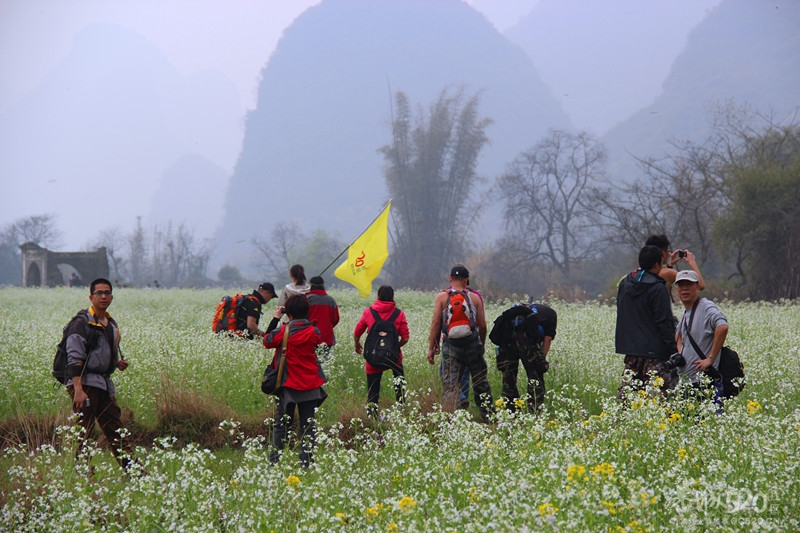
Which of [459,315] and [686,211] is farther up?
[686,211]

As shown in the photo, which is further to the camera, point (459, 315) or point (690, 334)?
point (459, 315)

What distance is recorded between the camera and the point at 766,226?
2469cm

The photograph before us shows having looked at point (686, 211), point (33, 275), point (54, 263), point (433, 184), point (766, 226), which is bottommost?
point (33, 275)

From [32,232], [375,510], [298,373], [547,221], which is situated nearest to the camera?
[375,510]

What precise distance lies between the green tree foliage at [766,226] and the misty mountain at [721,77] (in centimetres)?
10103

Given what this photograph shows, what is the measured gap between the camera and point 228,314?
1030 centimetres

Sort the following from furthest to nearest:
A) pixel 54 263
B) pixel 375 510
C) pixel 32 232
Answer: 1. pixel 32 232
2. pixel 54 263
3. pixel 375 510

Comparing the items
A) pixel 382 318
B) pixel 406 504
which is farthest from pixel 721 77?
pixel 406 504

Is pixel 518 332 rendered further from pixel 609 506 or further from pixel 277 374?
pixel 609 506

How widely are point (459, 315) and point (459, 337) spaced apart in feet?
0.77

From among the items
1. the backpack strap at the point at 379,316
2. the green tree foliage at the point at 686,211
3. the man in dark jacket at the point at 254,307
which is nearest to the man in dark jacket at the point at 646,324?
the backpack strap at the point at 379,316

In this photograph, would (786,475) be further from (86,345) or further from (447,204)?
(447,204)

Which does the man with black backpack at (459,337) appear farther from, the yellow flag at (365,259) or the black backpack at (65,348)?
the black backpack at (65,348)

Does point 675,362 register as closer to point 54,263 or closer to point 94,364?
point 94,364
